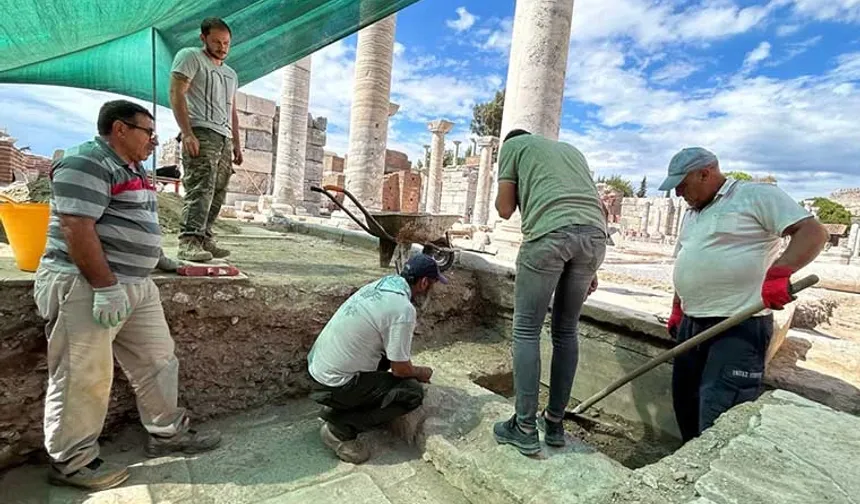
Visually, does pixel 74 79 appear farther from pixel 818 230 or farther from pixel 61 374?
pixel 818 230

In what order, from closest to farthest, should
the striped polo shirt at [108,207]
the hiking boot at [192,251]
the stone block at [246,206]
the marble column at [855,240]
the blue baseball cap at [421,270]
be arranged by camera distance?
the striped polo shirt at [108,207], the blue baseball cap at [421,270], the hiking boot at [192,251], the stone block at [246,206], the marble column at [855,240]

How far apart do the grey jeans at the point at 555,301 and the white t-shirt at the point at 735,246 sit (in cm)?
59

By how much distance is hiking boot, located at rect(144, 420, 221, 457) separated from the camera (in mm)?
2172

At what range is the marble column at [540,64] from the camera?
5.21m

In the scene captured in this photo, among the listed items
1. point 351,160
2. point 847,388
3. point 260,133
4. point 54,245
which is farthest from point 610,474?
point 260,133

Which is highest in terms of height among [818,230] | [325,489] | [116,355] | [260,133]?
[260,133]

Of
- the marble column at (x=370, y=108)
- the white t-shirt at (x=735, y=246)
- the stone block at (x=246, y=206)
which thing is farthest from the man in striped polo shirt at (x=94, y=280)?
the stone block at (x=246, y=206)

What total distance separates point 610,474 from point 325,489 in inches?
49.5

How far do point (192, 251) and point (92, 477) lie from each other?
Result: 1599mm

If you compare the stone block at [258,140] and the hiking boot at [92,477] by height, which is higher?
the stone block at [258,140]

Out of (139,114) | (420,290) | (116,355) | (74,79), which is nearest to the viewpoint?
(139,114)

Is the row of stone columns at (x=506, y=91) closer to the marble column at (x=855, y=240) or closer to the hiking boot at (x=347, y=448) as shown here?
the hiking boot at (x=347, y=448)

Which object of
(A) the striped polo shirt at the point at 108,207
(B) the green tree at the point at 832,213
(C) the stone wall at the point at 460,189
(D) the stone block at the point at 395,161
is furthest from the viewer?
(B) the green tree at the point at 832,213

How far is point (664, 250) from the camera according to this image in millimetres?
13094
